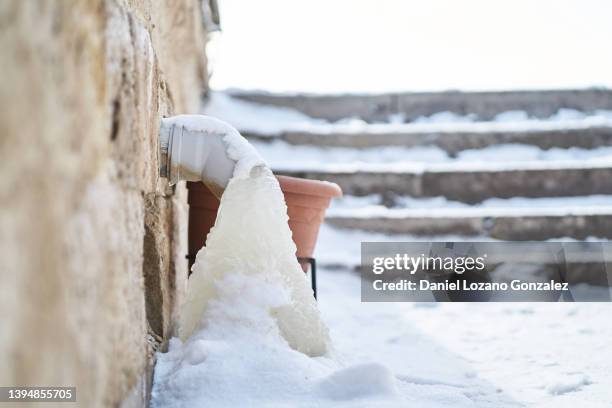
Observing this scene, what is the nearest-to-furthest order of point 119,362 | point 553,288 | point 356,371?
point 119,362 → point 356,371 → point 553,288

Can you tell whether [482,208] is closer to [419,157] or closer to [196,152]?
[419,157]

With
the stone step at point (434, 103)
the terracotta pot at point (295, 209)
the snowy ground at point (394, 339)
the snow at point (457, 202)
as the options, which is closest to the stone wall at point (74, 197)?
the snowy ground at point (394, 339)

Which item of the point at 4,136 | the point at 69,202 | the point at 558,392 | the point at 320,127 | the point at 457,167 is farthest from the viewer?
the point at 320,127

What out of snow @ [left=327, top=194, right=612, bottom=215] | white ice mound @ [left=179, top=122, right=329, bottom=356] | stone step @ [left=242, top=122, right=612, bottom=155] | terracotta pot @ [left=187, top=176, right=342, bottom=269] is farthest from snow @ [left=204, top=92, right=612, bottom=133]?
white ice mound @ [left=179, top=122, right=329, bottom=356]

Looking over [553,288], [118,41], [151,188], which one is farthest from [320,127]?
[118,41]

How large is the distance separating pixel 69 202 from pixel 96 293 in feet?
0.45

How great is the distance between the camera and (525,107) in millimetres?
4547

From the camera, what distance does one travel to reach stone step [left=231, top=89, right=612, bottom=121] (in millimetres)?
4547

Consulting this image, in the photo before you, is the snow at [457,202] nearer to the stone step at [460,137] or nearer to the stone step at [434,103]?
the stone step at [460,137]

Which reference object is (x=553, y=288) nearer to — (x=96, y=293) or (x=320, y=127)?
(x=320, y=127)

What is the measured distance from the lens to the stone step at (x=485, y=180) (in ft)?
12.8

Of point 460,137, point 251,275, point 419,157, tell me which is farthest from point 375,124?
point 251,275

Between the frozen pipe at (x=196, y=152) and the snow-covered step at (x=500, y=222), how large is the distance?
220 centimetres

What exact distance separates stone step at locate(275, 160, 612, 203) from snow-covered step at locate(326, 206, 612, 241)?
23cm
